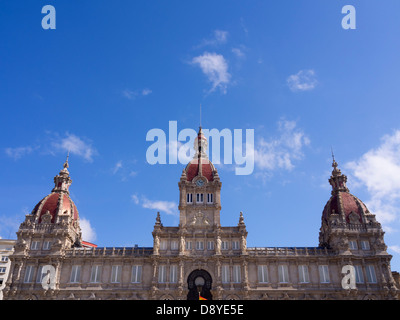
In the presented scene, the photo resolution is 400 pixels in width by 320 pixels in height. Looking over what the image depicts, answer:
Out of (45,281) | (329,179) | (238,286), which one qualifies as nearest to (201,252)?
(238,286)

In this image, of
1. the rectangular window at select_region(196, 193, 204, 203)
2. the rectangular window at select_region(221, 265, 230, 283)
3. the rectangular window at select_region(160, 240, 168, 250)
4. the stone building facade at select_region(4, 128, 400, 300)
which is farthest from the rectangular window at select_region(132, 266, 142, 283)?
the rectangular window at select_region(196, 193, 204, 203)

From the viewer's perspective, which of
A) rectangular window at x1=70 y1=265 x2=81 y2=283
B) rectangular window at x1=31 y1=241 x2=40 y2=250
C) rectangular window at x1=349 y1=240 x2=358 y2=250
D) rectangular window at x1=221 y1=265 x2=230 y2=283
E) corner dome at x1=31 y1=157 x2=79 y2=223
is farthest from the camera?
corner dome at x1=31 y1=157 x2=79 y2=223

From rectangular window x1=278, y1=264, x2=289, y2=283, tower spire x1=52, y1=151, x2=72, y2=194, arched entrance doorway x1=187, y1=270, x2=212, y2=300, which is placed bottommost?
arched entrance doorway x1=187, y1=270, x2=212, y2=300

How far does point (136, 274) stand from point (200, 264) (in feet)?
36.4

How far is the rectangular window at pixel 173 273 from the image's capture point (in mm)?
61312

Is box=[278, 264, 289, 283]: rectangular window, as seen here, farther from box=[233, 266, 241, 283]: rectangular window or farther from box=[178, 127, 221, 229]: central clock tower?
box=[178, 127, 221, 229]: central clock tower

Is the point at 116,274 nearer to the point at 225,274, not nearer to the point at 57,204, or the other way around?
the point at 57,204

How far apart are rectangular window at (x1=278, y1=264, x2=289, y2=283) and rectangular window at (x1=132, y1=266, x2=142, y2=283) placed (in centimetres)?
2380

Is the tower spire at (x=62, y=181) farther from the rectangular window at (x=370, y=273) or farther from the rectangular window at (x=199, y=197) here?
the rectangular window at (x=370, y=273)

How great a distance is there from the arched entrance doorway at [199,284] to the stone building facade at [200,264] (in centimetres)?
16

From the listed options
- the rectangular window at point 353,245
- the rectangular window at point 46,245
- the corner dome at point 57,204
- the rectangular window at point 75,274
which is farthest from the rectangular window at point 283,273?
the rectangular window at point 46,245

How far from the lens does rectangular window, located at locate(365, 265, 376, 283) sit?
61.3 m

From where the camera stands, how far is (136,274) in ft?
205
